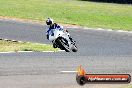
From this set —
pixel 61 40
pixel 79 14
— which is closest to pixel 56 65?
pixel 61 40

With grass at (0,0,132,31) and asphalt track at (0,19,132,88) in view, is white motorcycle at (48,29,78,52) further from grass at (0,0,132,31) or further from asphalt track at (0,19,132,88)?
grass at (0,0,132,31)

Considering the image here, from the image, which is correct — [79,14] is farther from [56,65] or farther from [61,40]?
[61,40]

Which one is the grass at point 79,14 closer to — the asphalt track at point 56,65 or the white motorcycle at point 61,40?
the asphalt track at point 56,65

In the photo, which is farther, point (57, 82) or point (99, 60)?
point (99, 60)

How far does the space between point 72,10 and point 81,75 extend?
5947 cm

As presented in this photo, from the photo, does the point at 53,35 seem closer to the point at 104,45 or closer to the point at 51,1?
the point at 104,45

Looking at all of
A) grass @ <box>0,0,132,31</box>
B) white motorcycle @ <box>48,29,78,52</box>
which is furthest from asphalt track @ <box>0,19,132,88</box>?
white motorcycle @ <box>48,29,78,52</box>

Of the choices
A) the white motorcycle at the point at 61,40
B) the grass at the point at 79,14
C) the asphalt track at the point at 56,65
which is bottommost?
the grass at the point at 79,14

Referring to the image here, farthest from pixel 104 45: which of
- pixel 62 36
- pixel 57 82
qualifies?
pixel 62 36

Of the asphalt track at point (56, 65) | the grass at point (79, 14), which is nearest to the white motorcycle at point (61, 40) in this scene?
the asphalt track at point (56, 65)

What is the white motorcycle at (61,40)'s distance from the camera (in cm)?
679

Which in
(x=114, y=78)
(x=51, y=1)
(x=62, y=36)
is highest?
(x=62, y=36)

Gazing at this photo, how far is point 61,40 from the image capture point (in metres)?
7.03

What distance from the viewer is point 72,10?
2591 inches
